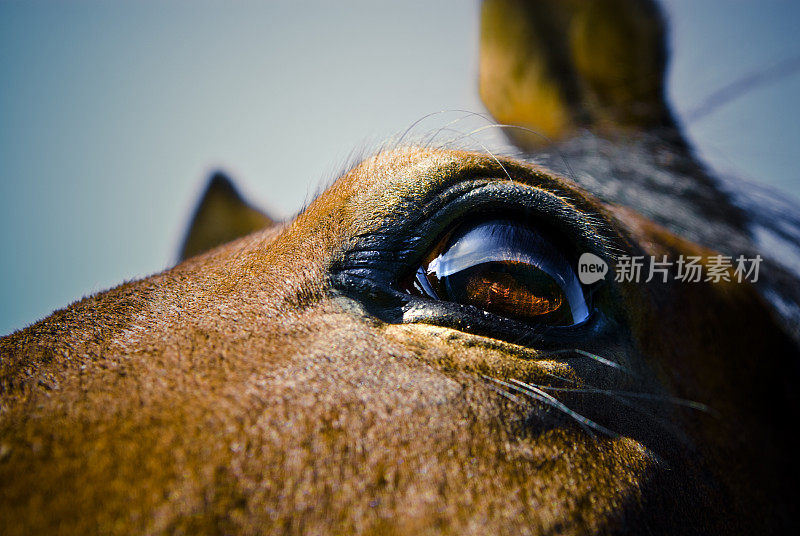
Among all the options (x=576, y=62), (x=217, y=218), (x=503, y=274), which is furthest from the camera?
(x=217, y=218)

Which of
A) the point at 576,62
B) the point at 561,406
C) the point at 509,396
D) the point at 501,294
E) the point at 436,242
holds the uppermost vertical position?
the point at 576,62

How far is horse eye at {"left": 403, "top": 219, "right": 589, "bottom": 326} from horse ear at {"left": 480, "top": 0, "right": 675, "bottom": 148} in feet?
4.29

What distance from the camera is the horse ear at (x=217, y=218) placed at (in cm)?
388

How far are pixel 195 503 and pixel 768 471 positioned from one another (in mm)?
2190

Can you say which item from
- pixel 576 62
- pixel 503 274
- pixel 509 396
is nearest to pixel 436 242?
pixel 503 274

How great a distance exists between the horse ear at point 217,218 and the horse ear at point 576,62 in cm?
231

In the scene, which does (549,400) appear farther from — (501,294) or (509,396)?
(501,294)

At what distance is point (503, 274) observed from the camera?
1325 mm

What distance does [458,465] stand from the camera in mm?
973

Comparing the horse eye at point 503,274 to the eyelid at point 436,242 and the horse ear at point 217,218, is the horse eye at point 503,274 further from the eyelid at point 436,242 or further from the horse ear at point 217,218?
the horse ear at point 217,218

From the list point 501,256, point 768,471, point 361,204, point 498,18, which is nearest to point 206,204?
point 498,18

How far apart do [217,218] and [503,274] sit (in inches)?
127

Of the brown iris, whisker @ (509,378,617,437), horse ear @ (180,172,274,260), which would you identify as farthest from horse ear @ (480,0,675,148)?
horse ear @ (180,172,274,260)

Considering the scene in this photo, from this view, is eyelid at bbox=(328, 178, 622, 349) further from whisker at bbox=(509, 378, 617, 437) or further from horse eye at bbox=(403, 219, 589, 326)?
whisker at bbox=(509, 378, 617, 437)
